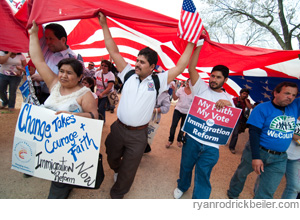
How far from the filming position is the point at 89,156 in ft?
5.04

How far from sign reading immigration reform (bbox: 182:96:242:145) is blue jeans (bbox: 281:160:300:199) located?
1.00m

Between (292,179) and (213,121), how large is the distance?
1358mm

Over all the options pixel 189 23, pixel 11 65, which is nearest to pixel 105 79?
pixel 11 65

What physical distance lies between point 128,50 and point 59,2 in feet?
8.41

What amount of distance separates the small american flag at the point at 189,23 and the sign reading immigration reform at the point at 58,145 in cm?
122

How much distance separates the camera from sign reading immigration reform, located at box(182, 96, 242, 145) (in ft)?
6.67

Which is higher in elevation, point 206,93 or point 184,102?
point 206,93

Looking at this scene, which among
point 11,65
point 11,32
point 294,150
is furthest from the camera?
point 11,65

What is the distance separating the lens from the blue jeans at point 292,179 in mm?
2111

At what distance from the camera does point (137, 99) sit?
177 centimetres

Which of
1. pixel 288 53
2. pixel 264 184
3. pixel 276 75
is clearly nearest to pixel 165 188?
pixel 264 184

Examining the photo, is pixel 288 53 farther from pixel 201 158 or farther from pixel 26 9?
pixel 26 9

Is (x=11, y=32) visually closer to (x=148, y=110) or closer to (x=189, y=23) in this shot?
(x=148, y=110)

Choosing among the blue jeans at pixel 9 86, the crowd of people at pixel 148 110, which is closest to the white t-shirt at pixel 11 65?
the blue jeans at pixel 9 86
